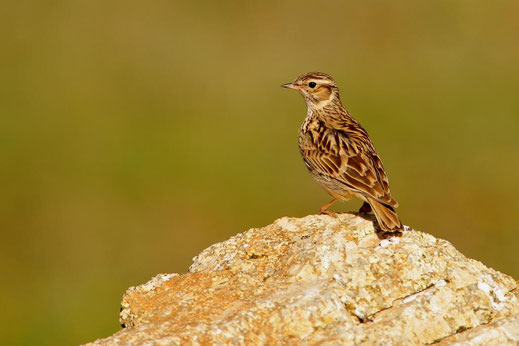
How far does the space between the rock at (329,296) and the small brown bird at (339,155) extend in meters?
0.51

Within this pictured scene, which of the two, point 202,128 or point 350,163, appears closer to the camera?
point 350,163

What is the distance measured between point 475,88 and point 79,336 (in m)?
12.2

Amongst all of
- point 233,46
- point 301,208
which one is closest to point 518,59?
point 233,46

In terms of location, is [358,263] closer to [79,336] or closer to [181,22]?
[79,336]

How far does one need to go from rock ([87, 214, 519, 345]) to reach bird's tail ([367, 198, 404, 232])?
0.09m

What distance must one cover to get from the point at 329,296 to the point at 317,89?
15.7ft

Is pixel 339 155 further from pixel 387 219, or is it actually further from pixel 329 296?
pixel 329 296

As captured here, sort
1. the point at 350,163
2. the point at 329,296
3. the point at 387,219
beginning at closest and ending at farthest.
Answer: the point at 329,296, the point at 387,219, the point at 350,163

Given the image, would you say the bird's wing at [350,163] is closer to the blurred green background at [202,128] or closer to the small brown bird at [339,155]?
the small brown bird at [339,155]

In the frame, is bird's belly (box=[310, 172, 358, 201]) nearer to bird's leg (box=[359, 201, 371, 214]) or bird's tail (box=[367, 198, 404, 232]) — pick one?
bird's leg (box=[359, 201, 371, 214])

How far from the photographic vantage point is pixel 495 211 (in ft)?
63.0

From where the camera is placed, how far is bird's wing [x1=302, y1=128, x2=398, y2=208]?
8.68 metres

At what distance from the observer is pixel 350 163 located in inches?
361

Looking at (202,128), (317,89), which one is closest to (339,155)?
(317,89)
